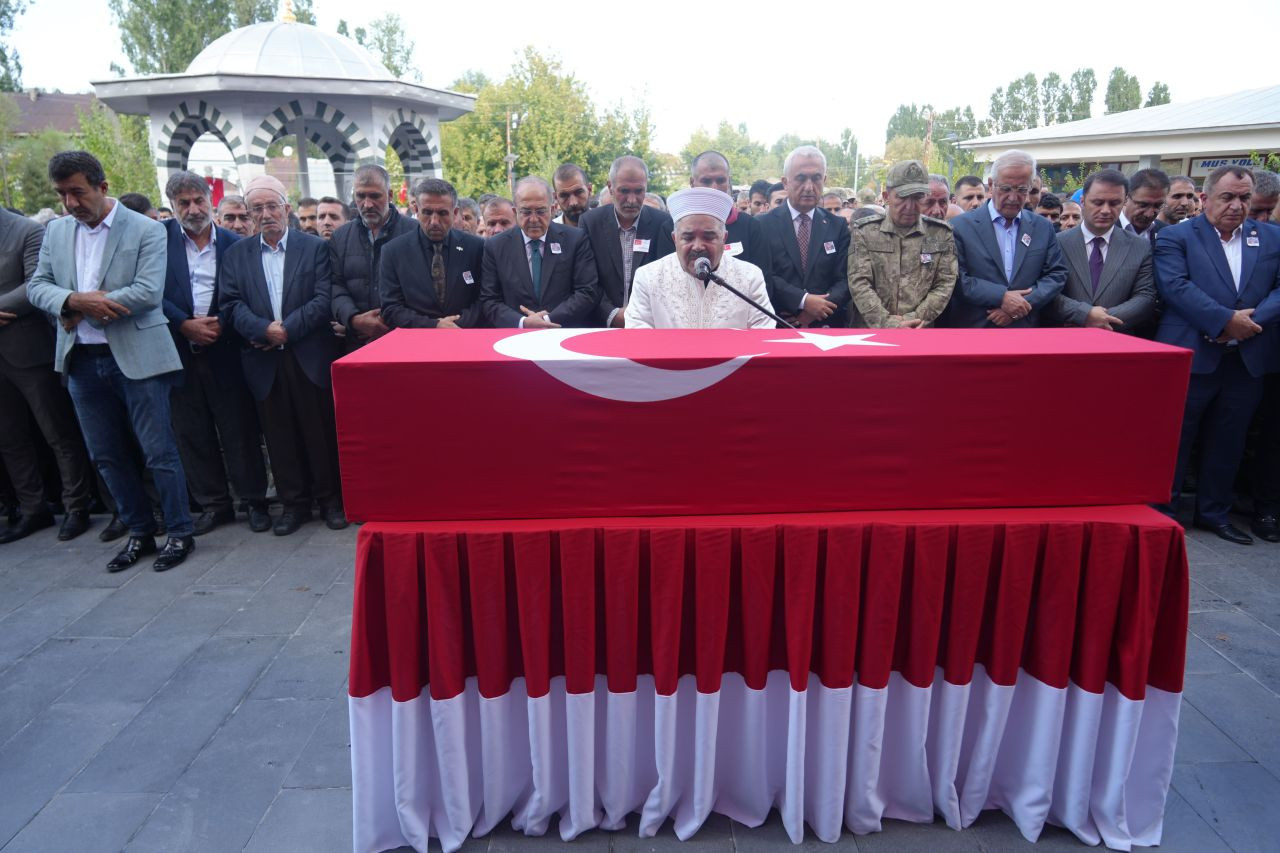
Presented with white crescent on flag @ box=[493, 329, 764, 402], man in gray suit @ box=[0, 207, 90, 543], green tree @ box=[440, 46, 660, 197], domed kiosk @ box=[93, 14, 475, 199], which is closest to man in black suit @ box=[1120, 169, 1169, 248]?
white crescent on flag @ box=[493, 329, 764, 402]

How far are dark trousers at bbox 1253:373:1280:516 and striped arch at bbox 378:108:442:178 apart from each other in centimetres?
1501

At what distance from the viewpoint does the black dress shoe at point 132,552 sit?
459 centimetres

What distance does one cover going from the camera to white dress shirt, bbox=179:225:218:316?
502 cm

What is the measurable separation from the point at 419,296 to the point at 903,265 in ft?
9.47

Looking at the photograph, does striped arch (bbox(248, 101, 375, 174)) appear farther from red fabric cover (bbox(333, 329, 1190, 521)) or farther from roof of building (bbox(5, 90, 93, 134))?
roof of building (bbox(5, 90, 93, 134))

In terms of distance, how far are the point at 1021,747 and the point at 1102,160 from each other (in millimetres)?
23243

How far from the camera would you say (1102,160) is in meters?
21.3

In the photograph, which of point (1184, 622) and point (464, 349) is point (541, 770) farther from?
point (1184, 622)

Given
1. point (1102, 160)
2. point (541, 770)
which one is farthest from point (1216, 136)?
point (541, 770)

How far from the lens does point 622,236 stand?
5086 mm

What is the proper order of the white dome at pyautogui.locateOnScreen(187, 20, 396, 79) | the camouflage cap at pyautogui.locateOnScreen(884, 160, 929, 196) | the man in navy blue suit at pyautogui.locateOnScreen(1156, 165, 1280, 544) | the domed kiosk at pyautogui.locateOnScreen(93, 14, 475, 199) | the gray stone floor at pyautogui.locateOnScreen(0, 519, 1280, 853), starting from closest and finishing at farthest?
the gray stone floor at pyautogui.locateOnScreen(0, 519, 1280, 853), the camouflage cap at pyautogui.locateOnScreen(884, 160, 929, 196), the man in navy blue suit at pyautogui.locateOnScreen(1156, 165, 1280, 544), the domed kiosk at pyautogui.locateOnScreen(93, 14, 475, 199), the white dome at pyautogui.locateOnScreen(187, 20, 396, 79)

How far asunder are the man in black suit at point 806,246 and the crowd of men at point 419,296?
0.01 metres

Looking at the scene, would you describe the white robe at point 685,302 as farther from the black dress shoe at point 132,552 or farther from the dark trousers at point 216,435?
the black dress shoe at point 132,552

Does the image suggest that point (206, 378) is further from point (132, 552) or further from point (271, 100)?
point (271, 100)
